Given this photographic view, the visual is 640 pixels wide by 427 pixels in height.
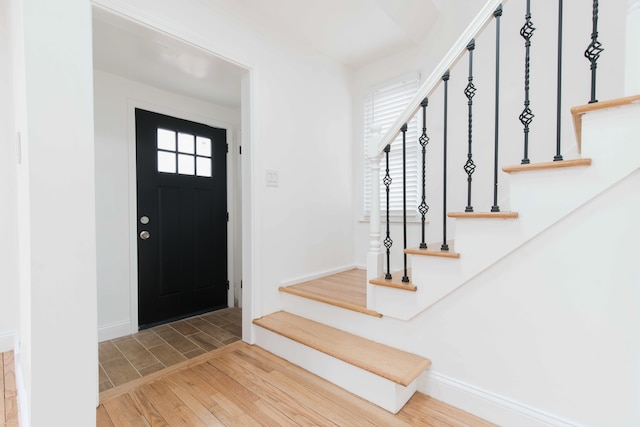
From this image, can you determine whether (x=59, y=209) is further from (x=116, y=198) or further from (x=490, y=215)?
(x=490, y=215)

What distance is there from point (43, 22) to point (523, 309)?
2.30m

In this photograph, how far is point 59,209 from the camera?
1117 mm

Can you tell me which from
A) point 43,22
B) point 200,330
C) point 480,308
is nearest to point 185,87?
point 43,22

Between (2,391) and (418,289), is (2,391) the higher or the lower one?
the lower one

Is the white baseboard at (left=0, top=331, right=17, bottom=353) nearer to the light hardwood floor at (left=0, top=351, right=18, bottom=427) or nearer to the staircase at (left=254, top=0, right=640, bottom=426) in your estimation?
the light hardwood floor at (left=0, top=351, right=18, bottom=427)

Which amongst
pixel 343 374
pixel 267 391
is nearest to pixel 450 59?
pixel 343 374

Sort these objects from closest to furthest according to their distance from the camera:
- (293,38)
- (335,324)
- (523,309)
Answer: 1. (523,309)
2. (335,324)
3. (293,38)

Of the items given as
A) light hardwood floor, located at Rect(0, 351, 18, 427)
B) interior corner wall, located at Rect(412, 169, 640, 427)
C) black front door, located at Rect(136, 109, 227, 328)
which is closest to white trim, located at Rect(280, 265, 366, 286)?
black front door, located at Rect(136, 109, 227, 328)

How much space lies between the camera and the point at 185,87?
2744mm

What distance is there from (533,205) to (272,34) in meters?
2.22

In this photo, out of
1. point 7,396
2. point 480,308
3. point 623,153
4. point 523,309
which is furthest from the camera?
point 7,396

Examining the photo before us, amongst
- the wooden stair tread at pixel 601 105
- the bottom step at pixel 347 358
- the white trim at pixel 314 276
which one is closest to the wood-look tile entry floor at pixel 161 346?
the bottom step at pixel 347 358

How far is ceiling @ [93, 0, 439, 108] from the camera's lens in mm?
2023

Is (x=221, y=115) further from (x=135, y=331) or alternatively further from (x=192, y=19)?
(x=135, y=331)
